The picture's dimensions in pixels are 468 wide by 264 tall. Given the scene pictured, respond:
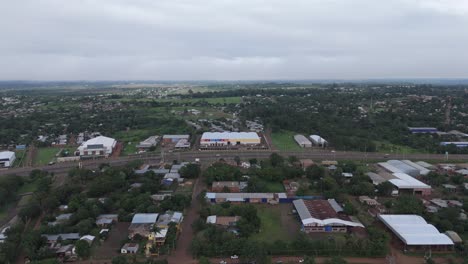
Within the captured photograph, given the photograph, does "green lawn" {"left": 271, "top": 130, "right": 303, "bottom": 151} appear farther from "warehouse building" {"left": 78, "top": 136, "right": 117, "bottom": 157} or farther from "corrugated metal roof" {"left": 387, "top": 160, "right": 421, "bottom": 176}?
"warehouse building" {"left": 78, "top": 136, "right": 117, "bottom": 157}

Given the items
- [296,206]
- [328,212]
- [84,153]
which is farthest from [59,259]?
[84,153]

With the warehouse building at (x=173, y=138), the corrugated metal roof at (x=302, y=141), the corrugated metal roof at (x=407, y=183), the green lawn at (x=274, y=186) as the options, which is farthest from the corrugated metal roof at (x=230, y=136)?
the corrugated metal roof at (x=407, y=183)

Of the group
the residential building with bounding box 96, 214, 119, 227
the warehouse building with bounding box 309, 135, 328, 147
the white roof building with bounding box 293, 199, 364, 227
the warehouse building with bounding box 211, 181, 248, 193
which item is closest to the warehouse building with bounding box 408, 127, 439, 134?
the warehouse building with bounding box 309, 135, 328, 147

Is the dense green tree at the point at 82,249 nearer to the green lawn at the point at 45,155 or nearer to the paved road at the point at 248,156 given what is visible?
the paved road at the point at 248,156

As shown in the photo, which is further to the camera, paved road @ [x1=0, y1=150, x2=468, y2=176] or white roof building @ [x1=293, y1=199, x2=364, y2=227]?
paved road @ [x1=0, y1=150, x2=468, y2=176]

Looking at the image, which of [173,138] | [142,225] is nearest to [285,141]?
[173,138]

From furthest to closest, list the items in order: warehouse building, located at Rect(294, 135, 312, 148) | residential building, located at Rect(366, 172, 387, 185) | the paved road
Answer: warehouse building, located at Rect(294, 135, 312, 148) < the paved road < residential building, located at Rect(366, 172, 387, 185)

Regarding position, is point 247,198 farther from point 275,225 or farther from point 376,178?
point 376,178
